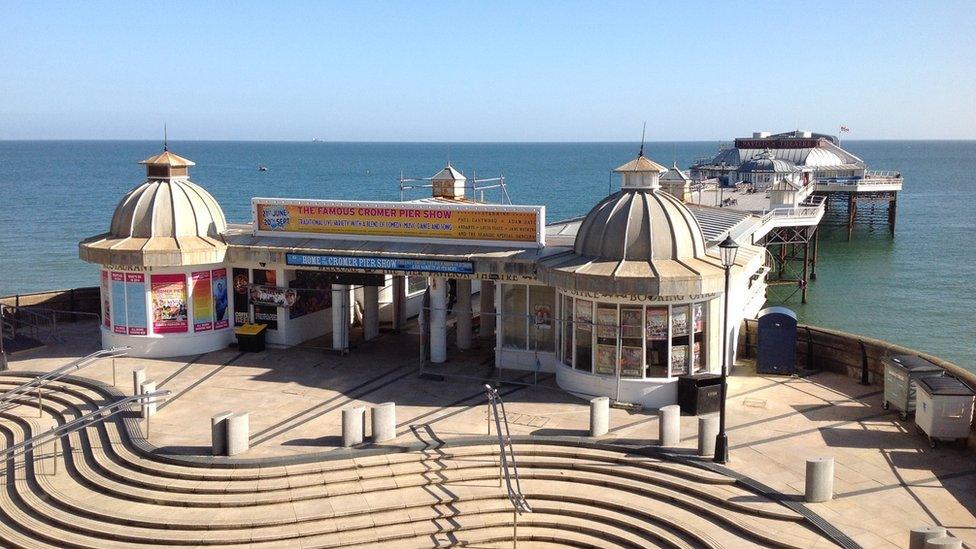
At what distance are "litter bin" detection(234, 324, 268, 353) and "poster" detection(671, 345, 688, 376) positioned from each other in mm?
12834

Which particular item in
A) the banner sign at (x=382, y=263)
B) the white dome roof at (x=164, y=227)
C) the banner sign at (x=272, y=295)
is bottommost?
the banner sign at (x=272, y=295)

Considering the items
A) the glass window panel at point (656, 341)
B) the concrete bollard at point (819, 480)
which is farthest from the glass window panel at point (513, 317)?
the concrete bollard at point (819, 480)

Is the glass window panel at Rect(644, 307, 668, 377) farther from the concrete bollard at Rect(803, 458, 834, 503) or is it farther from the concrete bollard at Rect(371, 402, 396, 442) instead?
the concrete bollard at Rect(371, 402, 396, 442)

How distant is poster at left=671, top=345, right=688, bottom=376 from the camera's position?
21.8 m

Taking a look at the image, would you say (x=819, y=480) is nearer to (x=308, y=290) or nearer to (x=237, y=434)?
(x=237, y=434)

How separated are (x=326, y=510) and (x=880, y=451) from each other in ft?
38.2

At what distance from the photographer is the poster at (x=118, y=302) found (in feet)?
87.1

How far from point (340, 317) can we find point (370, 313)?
2.02m

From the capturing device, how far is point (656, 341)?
71.5 feet

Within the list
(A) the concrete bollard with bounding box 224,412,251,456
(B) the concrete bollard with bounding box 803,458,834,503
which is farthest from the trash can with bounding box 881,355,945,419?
(A) the concrete bollard with bounding box 224,412,251,456

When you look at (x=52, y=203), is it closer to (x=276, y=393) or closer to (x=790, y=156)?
(x=790, y=156)

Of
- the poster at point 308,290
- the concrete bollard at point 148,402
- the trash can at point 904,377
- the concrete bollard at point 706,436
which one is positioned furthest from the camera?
the poster at point 308,290

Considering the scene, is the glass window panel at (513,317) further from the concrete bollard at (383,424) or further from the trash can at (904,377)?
the trash can at (904,377)

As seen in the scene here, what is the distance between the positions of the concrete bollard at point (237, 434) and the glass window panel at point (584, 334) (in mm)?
8571
